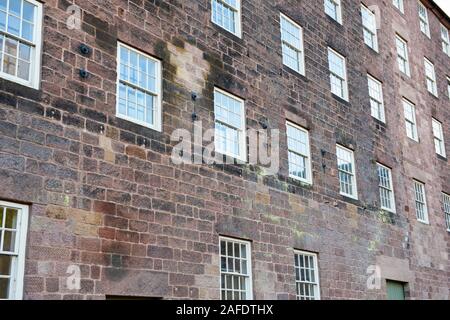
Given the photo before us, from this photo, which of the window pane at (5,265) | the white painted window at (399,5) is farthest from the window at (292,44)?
the window pane at (5,265)

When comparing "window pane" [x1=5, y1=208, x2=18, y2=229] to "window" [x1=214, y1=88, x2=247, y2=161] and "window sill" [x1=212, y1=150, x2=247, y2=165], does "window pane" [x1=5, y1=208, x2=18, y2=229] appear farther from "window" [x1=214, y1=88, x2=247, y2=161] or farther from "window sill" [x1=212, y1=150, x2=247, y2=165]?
"window" [x1=214, y1=88, x2=247, y2=161]

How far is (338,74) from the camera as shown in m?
17.9

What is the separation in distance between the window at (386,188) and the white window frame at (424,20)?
9439mm

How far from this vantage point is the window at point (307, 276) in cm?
1391

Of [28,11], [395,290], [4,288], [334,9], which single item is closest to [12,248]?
[4,288]

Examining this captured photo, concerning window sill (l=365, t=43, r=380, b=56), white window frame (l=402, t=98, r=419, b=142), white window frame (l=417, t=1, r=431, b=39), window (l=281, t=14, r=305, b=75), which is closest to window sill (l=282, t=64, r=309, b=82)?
window (l=281, t=14, r=305, b=75)

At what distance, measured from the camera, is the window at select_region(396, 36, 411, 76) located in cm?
2255

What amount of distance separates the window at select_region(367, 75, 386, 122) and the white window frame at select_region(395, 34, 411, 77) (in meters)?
2.73

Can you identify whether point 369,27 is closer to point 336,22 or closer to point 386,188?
point 336,22

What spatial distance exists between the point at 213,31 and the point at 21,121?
5708mm

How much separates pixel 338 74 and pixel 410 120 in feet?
17.9

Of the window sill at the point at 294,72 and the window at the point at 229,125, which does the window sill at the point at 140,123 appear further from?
the window sill at the point at 294,72

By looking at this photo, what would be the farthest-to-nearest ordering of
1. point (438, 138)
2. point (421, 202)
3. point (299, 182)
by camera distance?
1. point (438, 138)
2. point (421, 202)
3. point (299, 182)
